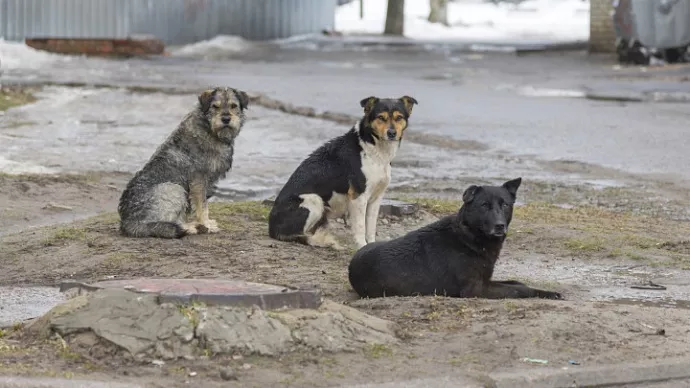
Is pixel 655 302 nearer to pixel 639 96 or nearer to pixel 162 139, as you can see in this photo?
pixel 162 139

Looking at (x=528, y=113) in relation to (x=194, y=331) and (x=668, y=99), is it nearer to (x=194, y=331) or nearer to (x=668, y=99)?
(x=668, y=99)

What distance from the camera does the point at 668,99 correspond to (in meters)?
24.6

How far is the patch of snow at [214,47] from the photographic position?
1479 inches

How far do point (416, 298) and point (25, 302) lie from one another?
8.34ft

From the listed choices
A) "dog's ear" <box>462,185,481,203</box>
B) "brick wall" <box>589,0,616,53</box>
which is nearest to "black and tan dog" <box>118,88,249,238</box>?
"dog's ear" <box>462,185,481,203</box>

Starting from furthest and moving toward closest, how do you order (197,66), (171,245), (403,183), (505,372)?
(197,66)
(403,183)
(171,245)
(505,372)

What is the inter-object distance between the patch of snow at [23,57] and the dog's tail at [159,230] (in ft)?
67.2

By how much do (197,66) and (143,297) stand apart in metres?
25.9

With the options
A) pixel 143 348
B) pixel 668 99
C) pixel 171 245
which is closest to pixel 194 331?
pixel 143 348

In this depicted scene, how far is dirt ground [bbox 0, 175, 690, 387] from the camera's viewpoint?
264 inches

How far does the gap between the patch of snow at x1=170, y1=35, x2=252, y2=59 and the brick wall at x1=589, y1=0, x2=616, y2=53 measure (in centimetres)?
1025

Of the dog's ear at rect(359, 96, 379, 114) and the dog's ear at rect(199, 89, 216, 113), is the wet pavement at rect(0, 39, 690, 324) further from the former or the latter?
the dog's ear at rect(199, 89, 216, 113)

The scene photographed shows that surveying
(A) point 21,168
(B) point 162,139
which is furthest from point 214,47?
(A) point 21,168

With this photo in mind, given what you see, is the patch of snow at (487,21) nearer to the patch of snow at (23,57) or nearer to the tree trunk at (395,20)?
the tree trunk at (395,20)
